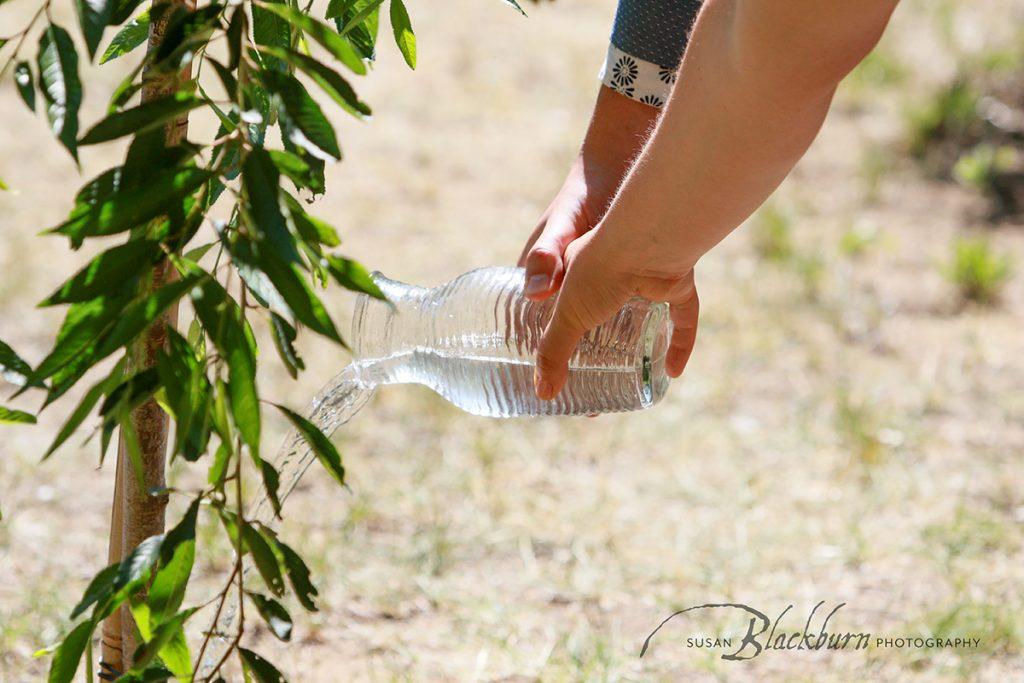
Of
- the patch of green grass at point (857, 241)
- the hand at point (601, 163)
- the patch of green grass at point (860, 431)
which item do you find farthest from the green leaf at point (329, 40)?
the patch of green grass at point (857, 241)

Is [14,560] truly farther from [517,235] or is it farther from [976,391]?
[976,391]

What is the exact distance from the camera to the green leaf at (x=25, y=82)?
0.85 meters

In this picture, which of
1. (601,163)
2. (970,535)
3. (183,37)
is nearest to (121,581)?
(183,37)

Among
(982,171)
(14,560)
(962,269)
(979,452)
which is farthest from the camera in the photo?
(982,171)

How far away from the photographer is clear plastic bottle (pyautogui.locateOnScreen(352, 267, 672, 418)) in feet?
4.13

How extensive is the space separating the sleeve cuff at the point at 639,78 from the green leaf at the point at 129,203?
2.31 ft

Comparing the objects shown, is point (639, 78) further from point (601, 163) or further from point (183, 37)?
point (183, 37)

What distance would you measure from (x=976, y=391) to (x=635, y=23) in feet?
5.51

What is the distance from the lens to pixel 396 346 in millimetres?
1464

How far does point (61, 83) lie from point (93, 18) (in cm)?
5

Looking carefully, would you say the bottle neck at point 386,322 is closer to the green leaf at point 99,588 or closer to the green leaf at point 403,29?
the green leaf at point 403,29

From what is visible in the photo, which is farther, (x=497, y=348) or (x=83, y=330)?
(x=497, y=348)

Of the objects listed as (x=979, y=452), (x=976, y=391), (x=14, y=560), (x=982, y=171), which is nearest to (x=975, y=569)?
(x=979, y=452)

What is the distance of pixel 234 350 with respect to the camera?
30.9 inches
